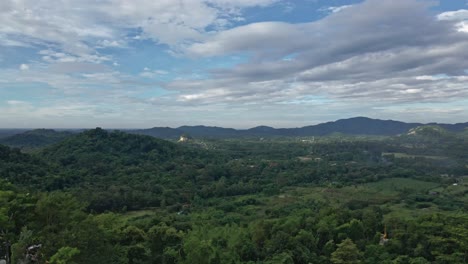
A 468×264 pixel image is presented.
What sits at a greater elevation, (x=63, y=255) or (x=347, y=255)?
(x=63, y=255)

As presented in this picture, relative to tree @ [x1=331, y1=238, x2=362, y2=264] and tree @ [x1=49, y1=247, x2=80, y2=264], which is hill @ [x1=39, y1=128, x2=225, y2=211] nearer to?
tree @ [x1=331, y1=238, x2=362, y2=264]

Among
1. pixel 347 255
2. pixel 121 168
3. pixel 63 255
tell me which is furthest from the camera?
pixel 121 168

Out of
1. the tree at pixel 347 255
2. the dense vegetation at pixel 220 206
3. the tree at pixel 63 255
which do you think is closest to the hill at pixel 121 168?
the dense vegetation at pixel 220 206

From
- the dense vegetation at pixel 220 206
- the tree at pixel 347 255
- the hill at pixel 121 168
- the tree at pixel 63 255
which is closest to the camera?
the tree at pixel 63 255

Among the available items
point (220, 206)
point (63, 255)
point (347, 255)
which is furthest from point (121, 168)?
point (63, 255)

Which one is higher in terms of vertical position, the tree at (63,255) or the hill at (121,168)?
the tree at (63,255)

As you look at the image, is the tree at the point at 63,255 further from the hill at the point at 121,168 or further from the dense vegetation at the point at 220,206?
the hill at the point at 121,168

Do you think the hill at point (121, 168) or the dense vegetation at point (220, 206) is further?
the hill at point (121, 168)

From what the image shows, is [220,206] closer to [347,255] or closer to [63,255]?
[347,255]

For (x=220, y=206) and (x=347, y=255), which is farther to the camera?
(x=220, y=206)

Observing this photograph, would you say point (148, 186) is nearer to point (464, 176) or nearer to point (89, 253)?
point (89, 253)

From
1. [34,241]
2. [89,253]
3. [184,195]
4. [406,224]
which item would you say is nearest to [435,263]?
[406,224]
